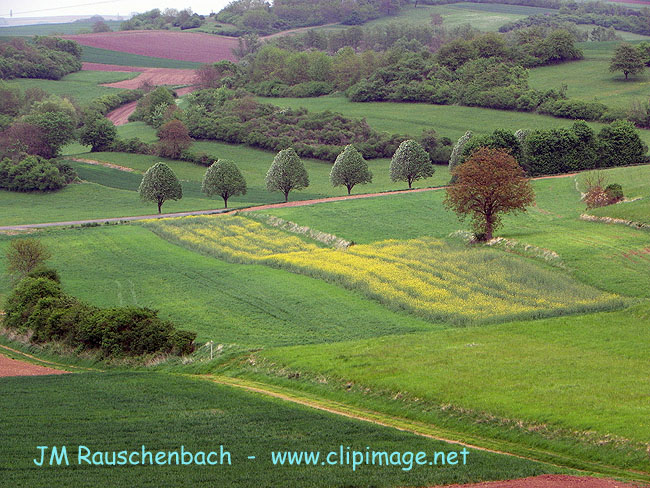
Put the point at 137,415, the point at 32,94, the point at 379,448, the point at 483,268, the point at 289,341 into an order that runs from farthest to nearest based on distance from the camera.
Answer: the point at 32,94 → the point at 483,268 → the point at 289,341 → the point at 137,415 → the point at 379,448

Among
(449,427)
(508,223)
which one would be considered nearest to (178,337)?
(449,427)

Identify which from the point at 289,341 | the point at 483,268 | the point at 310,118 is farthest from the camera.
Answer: the point at 310,118

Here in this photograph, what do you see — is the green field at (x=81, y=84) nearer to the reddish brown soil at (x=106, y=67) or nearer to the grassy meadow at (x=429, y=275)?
the reddish brown soil at (x=106, y=67)

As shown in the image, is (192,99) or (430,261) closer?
(430,261)

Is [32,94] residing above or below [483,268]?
above

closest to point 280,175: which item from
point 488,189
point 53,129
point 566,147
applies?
point 566,147

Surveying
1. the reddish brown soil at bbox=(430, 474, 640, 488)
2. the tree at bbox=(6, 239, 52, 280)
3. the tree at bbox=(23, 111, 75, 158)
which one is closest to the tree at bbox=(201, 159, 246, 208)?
the tree at bbox=(6, 239, 52, 280)

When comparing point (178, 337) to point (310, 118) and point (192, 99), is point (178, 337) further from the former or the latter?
point (192, 99)
